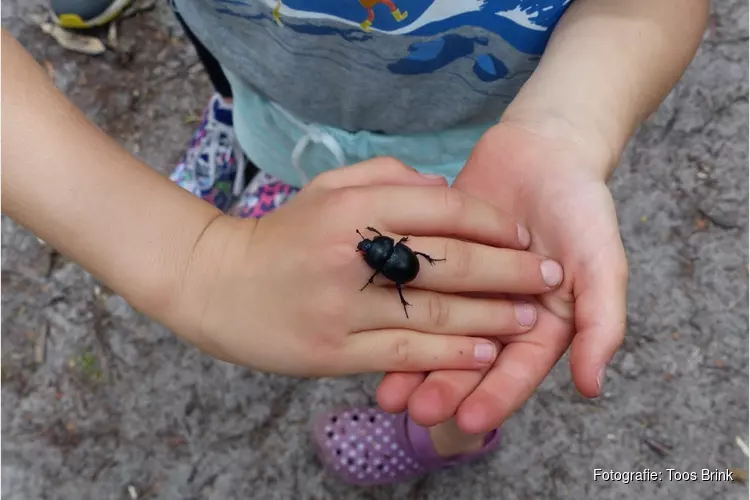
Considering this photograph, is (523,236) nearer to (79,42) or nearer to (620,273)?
(620,273)

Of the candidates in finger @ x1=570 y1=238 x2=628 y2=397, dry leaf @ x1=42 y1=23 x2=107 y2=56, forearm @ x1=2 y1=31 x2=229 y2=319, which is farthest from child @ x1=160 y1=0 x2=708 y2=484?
dry leaf @ x1=42 y1=23 x2=107 y2=56

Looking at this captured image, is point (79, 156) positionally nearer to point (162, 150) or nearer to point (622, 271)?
point (622, 271)

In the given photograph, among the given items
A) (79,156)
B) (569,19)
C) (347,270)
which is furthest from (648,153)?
(79,156)

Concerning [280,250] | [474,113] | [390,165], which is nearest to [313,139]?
[474,113]

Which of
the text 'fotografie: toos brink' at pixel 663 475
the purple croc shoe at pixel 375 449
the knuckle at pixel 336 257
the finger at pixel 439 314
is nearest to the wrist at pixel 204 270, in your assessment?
the knuckle at pixel 336 257

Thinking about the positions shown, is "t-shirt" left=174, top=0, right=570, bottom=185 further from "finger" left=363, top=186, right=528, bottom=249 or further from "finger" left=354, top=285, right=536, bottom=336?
"finger" left=354, top=285, right=536, bottom=336

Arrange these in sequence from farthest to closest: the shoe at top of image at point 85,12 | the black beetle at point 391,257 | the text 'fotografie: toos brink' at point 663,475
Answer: the shoe at top of image at point 85,12
the text 'fotografie: toos brink' at point 663,475
the black beetle at point 391,257

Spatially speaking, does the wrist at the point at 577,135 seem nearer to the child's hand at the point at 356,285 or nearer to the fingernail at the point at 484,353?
the child's hand at the point at 356,285
